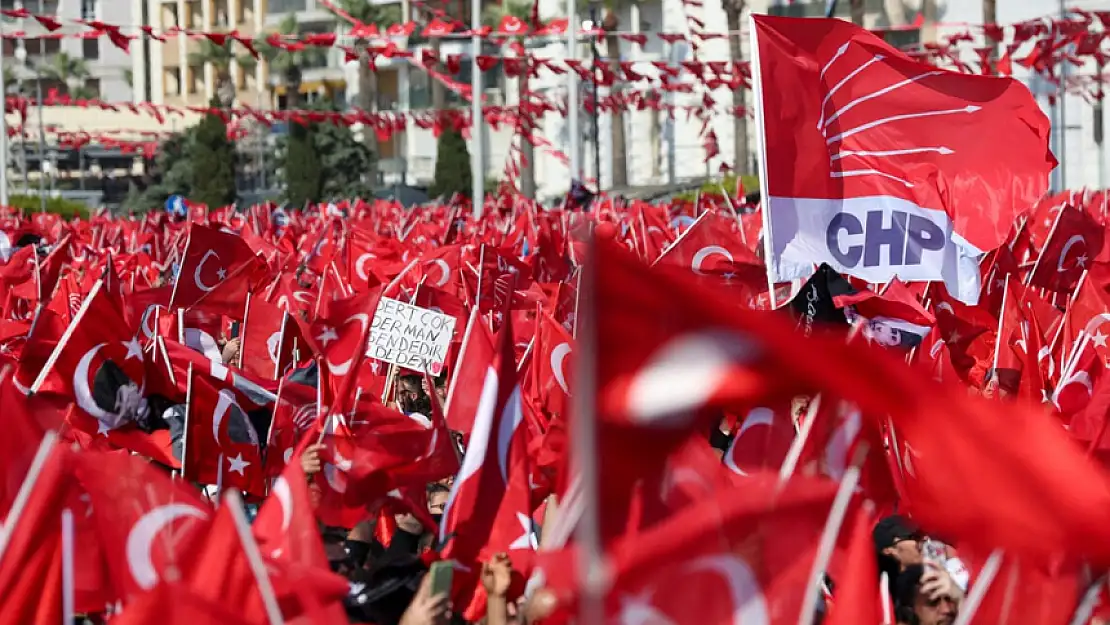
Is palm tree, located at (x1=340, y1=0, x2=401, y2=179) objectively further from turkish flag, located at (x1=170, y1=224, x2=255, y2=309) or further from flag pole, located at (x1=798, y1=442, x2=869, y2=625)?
flag pole, located at (x1=798, y1=442, x2=869, y2=625)

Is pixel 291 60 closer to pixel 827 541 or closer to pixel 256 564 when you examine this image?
pixel 256 564

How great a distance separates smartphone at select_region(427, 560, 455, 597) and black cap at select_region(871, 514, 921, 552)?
1396 millimetres

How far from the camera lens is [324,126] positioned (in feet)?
191

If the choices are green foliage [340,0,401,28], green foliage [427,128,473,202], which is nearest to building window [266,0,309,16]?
green foliage [340,0,401,28]

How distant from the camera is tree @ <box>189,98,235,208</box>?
54.5 metres

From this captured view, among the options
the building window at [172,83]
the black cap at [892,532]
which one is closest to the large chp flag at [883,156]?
the black cap at [892,532]

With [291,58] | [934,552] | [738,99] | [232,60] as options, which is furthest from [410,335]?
[232,60]

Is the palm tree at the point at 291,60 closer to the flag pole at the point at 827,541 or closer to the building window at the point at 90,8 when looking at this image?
the building window at the point at 90,8

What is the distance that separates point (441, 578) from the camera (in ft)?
16.9

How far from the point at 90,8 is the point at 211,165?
39300mm

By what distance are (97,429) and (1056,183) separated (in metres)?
43.6

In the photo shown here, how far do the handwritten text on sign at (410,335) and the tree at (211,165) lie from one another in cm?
4564

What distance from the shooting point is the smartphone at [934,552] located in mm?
5633

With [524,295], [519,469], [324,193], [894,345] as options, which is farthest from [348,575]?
[324,193]
